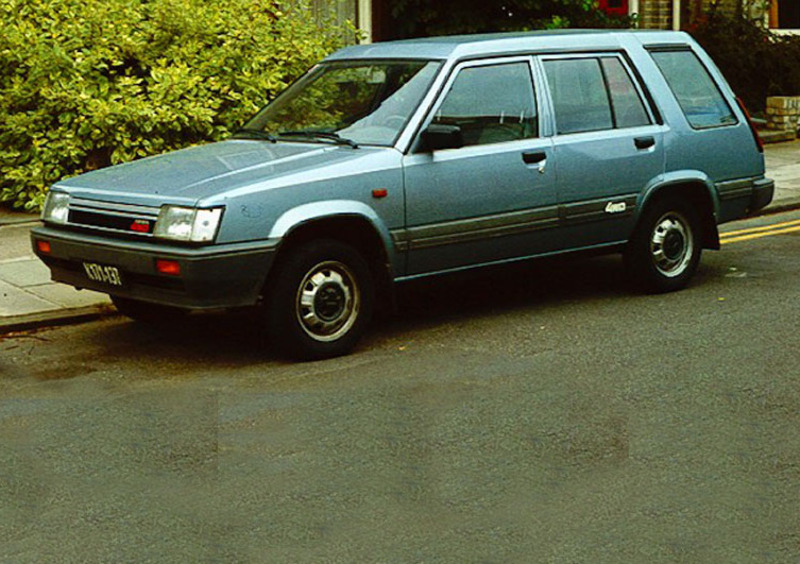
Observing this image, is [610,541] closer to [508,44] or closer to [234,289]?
[234,289]

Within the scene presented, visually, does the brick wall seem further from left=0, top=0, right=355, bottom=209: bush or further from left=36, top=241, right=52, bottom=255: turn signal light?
left=36, top=241, right=52, bottom=255: turn signal light

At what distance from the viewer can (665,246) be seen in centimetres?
938

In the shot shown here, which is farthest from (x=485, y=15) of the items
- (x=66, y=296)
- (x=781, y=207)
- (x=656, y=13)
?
(x=66, y=296)

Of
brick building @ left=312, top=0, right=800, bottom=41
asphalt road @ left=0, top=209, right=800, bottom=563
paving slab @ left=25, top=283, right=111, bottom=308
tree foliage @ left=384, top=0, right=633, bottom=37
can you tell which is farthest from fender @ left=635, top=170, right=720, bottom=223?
brick building @ left=312, top=0, right=800, bottom=41

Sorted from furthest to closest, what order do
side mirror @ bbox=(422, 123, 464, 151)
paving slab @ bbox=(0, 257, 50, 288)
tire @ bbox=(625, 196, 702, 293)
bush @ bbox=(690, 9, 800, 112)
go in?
bush @ bbox=(690, 9, 800, 112), paving slab @ bbox=(0, 257, 50, 288), tire @ bbox=(625, 196, 702, 293), side mirror @ bbox=(422, 123, 464, 151)

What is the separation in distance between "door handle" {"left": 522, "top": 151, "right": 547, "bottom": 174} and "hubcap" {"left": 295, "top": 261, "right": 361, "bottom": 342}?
55.9 inches

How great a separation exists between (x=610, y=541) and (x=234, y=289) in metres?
3.04

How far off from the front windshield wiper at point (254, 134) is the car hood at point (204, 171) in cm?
13

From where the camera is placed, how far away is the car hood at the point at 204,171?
24.5ft

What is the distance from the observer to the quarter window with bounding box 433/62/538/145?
834 centimetres

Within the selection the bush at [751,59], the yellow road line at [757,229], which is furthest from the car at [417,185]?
the bush at [751,59]

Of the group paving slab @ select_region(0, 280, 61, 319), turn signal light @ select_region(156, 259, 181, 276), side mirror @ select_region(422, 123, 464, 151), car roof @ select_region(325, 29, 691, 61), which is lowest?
paving slab @ select_region(0, 280, 61, 319)

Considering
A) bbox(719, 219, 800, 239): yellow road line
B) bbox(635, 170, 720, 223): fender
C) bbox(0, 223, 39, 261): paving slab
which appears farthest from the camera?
bbox(719, 219, 800, 239): yellow road line

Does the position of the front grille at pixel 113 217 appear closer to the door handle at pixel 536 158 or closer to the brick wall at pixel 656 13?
the door handle at pixel 536 158
